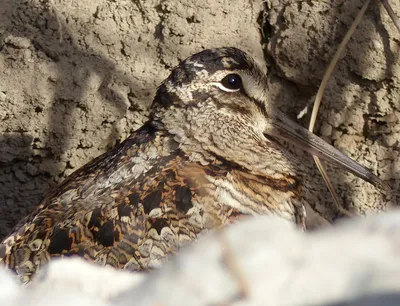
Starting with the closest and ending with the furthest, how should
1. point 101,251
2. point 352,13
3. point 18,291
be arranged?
point 18,291 → point 101,251 → point 352,13

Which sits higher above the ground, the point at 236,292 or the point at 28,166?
the point at 236,292

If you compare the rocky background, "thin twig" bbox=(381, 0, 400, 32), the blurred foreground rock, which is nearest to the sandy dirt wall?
the rocky background

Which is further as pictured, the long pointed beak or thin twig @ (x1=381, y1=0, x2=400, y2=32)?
thin twig @ (x1=381, y1=0, x2=400, y2=32)

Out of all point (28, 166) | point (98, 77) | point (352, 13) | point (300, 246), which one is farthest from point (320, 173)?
point (300, 246)

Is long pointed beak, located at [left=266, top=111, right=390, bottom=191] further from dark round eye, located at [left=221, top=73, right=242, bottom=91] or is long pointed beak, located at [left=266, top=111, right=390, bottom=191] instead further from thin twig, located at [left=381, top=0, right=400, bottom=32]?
thin twig, located at [left=381, top=0, right=400, bottom=32]

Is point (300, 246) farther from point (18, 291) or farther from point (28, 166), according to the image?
point (28, 166)

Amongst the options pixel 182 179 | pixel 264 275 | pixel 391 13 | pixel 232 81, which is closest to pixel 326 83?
pixel 391 13

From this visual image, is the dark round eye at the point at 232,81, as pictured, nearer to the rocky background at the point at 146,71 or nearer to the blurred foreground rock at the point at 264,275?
the rocky background at the point at 146,71
